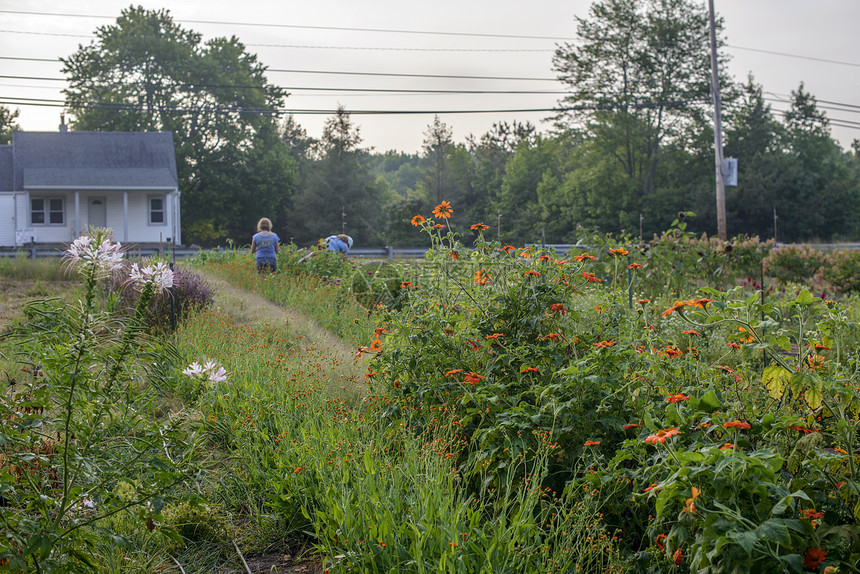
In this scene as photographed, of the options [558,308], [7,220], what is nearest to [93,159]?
[7,220]

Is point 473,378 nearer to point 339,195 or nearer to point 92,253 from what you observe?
point 92,253

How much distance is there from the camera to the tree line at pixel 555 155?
103 ft

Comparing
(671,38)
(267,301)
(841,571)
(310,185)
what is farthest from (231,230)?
(841,571)

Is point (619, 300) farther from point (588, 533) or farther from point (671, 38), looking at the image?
point (671, 38)

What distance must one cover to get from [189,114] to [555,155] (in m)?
20.3

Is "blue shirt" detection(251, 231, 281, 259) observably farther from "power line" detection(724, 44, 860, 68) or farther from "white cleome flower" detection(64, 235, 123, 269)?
"power line" detection(724, 44, 860, 68)

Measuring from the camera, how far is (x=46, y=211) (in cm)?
2783

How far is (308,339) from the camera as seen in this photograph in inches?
269

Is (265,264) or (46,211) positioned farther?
(46,211)

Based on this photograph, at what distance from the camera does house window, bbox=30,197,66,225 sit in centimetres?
2780

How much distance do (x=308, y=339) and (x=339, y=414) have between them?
9.64 ft

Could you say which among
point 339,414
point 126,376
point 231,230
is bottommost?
point 339,414

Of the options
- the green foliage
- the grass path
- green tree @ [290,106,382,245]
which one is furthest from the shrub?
green tree @ [290,106,382,245]

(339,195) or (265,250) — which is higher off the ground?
(339,195)
